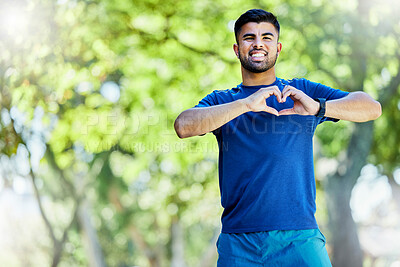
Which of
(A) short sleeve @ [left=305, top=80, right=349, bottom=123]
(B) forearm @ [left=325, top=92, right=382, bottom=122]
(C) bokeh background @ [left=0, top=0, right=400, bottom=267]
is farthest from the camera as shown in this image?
(C) bokeh background @ [left=0, top=0, right=400, bottom=267]

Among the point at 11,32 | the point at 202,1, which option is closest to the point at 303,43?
the point at 202,1

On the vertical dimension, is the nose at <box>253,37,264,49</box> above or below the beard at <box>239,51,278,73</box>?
above

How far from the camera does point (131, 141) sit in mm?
9195

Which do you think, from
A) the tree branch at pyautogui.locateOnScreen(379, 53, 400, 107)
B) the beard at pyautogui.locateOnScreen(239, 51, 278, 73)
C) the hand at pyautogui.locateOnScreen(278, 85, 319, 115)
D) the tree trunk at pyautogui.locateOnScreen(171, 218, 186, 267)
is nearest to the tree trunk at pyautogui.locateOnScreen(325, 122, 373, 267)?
the tree branch at pyautogui.locateOnScreen(379, 53, 400, 107)

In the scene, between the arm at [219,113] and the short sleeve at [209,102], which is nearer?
the arm at [219,113]

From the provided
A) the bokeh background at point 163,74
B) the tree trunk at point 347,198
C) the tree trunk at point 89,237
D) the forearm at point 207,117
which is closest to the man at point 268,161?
the forearm at point 207,117

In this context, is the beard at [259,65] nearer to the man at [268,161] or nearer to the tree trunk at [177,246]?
the man at [268,161]

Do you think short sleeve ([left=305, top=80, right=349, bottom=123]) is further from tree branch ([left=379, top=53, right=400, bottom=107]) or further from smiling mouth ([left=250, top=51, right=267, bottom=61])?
tree branch ([left=379, top=53, right=400, bottom=107])

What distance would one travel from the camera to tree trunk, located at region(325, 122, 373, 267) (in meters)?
8.02

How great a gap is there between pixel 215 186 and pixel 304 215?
1078 centimetres

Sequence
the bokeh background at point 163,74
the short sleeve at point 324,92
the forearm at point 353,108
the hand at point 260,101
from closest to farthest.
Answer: the hand at point 260,101, the forearm at point 353,108, the short sleeve at point 324,92, the bokeh background at point 163,74

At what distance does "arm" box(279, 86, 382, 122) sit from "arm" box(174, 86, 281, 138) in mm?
79

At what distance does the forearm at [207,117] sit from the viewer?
2.14 meters

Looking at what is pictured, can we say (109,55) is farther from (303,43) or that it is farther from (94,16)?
(303,43)
